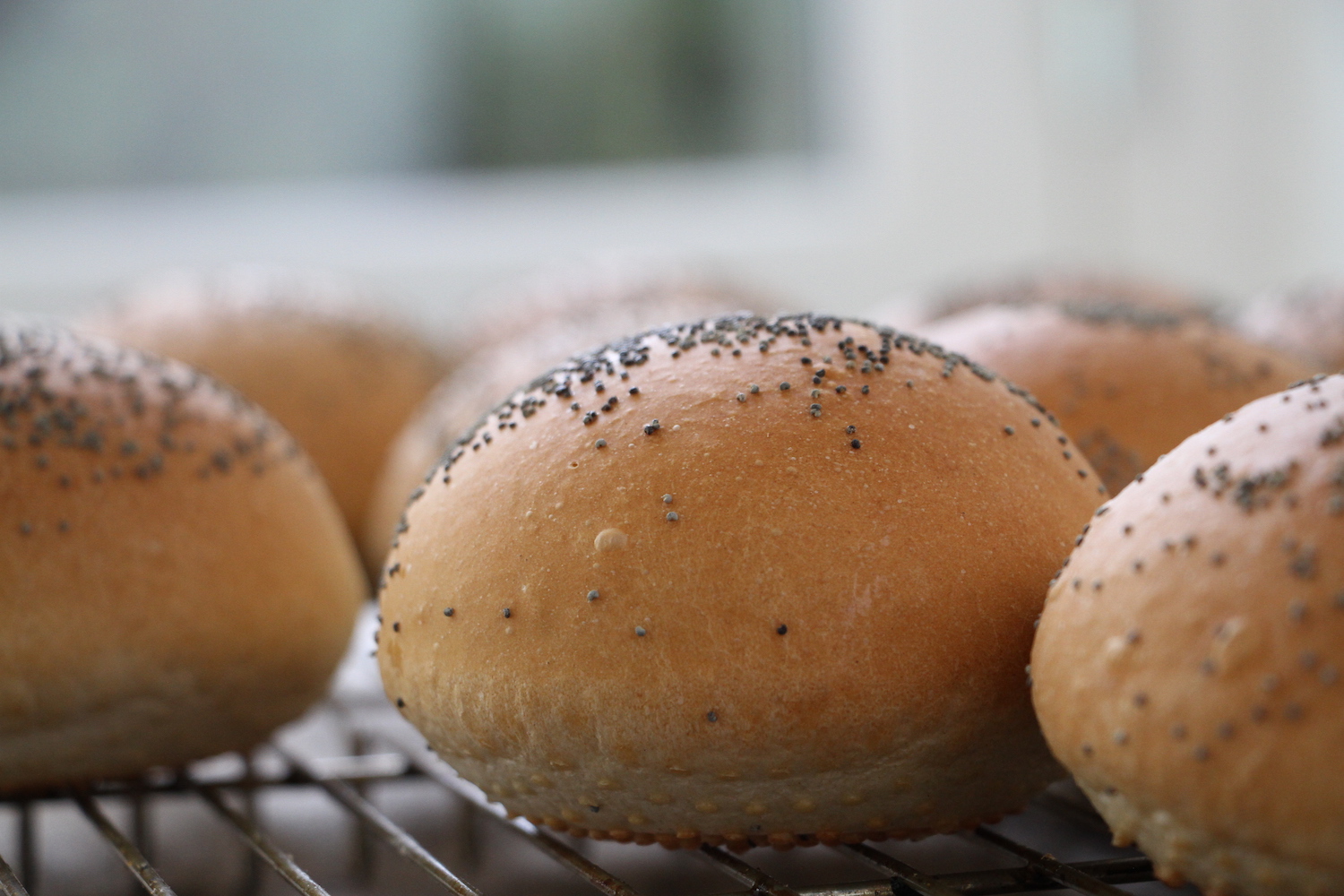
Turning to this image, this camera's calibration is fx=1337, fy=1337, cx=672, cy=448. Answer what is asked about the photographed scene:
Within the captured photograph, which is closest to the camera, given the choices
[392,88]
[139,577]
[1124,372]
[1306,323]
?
[139,577]

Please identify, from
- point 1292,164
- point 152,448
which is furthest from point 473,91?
point 152,448

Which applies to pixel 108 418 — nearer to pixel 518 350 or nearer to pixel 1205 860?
pixel 518 350

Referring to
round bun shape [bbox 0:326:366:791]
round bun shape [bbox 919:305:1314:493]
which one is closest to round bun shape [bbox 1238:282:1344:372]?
round bun shape [bbox 919:305:1314:493]

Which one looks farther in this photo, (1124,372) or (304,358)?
(304,358)

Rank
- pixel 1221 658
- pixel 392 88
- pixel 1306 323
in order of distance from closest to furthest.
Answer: pixel 1221 658 → pixel 1306 323 → pixel 392 88

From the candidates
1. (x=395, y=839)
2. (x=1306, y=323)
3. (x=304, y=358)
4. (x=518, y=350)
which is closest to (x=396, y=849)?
(x=395, y=839)

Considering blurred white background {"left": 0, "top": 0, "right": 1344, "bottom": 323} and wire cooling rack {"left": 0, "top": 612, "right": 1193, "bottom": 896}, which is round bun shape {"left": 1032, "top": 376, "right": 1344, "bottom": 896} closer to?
wire cooling rack {"left": 0, "top": 612, "right": 1193, "bottom": 896}

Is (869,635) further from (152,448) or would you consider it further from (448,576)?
(152,448)
